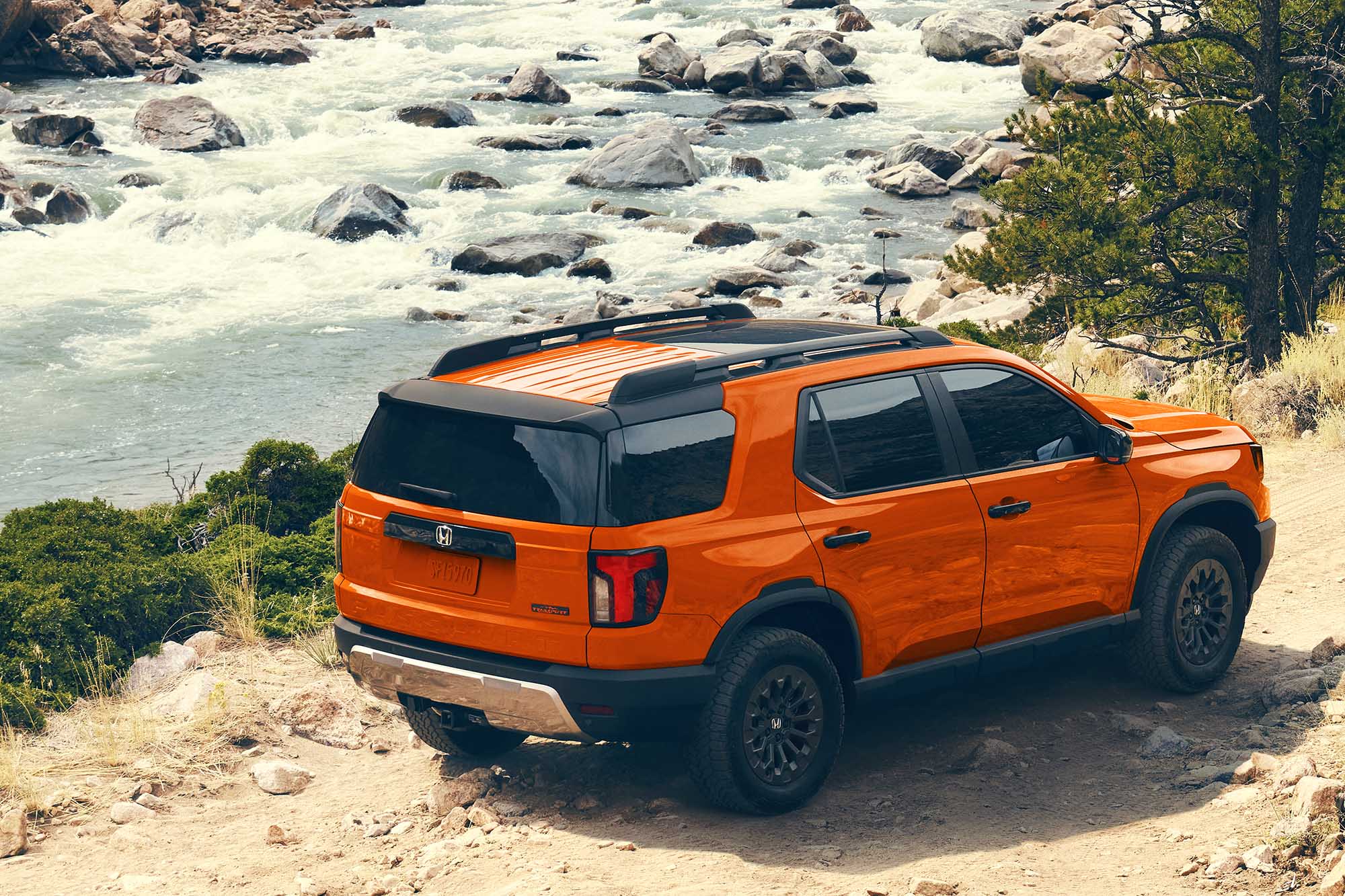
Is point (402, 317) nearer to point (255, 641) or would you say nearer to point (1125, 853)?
point (255, 641)

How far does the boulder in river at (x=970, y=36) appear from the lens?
131 ft

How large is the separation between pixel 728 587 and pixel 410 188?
24871 mm

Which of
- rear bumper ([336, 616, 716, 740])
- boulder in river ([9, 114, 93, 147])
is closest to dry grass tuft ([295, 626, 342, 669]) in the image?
rear bumper ([336, 616, 716, 740])

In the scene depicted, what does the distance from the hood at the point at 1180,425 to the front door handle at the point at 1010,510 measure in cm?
75

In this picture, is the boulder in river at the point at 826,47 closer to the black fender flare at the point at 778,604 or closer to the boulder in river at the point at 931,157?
the boulder in river at the point at 931,157

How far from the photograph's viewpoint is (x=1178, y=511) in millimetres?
6926

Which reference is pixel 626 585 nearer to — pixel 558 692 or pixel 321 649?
pixel 558 692

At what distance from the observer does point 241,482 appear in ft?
36.2

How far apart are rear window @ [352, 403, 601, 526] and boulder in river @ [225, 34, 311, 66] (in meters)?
37.0

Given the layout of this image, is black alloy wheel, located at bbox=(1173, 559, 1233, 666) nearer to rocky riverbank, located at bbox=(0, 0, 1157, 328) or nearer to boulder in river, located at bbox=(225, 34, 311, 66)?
rocky riverbank, located at bbox=(0, 0, 1157, 328)

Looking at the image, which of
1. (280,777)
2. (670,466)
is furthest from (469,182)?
(670,466)

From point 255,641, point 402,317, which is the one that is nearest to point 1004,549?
point 255,641

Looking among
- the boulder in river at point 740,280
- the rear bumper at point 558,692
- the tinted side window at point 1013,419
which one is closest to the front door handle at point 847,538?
the rear bumper at point 558,692

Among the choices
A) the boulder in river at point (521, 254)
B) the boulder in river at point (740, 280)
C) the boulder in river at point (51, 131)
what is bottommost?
the boulder in river at point (740, 280)
